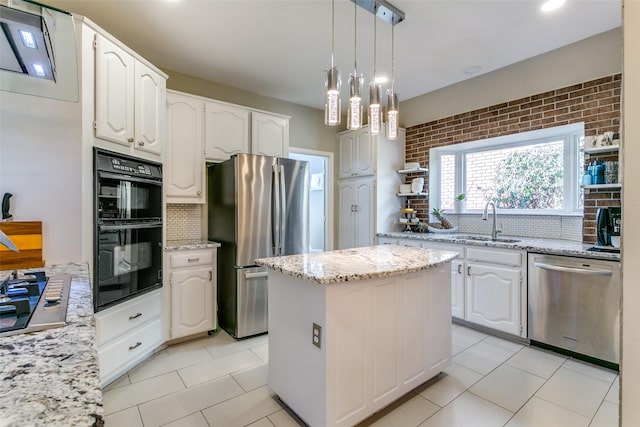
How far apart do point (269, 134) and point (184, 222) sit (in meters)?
1.37

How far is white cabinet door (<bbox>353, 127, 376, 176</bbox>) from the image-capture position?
4.10m

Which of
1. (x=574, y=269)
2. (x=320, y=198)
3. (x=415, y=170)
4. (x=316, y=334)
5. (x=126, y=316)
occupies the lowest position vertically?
(x=126, y=316)

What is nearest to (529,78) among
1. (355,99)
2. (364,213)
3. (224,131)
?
(364,213)

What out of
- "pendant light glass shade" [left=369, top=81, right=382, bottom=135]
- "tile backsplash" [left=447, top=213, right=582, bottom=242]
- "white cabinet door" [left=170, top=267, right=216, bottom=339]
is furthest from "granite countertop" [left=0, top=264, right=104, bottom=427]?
"tile backsplash" [left=447, top=213, right=582, bottom=242]

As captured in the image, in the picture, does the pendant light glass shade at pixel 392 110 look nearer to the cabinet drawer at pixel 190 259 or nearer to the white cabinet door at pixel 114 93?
the white cabinet door at pixel 114 93

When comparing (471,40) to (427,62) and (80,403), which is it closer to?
(427,62)

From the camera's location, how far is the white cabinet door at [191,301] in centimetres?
276

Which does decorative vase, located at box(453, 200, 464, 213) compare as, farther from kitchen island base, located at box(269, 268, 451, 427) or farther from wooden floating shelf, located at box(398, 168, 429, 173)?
kitchen island base, located at box(269, 268, 451, 427)

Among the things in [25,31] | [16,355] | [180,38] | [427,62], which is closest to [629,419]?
[16,355]

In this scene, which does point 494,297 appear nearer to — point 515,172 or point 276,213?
point 515,172

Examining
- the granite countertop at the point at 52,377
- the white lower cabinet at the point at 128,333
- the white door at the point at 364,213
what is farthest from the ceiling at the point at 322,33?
the granite countertop at the point at 52,377

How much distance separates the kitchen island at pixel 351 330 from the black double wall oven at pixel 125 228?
1.11 meters

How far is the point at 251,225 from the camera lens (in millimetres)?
2943

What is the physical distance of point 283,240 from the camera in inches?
123
